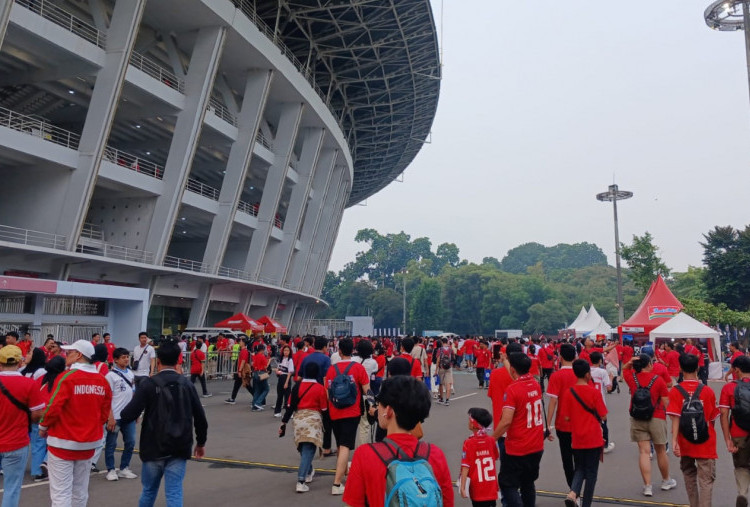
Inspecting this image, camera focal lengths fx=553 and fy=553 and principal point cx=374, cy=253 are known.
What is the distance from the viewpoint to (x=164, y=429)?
4543 millimetres

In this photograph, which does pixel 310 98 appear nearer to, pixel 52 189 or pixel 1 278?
pixel 52 189

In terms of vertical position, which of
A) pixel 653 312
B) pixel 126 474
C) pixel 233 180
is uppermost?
pixel 233 180

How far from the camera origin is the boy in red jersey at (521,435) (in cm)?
500

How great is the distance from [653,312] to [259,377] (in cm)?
2167

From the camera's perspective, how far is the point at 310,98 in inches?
1309

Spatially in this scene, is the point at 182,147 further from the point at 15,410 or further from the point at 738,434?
the point at 738,434

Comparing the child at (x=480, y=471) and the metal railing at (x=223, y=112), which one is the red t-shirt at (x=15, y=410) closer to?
the child at (x=480, y=471)

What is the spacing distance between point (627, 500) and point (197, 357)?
38.5 feet

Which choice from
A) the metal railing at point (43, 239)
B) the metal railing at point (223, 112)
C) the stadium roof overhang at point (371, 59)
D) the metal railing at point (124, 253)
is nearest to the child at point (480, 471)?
the metal railing at point (43, 239)

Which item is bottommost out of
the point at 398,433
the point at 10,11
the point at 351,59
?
the point at 398,433

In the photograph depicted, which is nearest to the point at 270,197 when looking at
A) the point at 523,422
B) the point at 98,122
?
the point at 98,122

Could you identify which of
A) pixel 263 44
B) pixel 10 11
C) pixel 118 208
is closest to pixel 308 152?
pixel 263 44

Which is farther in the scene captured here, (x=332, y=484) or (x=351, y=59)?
(x=351, y=59)

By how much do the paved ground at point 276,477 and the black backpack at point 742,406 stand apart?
145 centimetres
